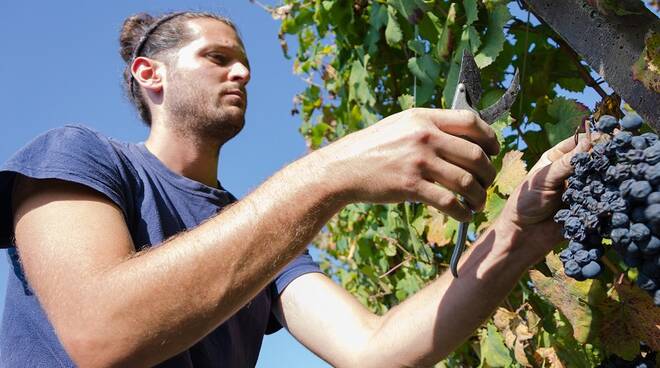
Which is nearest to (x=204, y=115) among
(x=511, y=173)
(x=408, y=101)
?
(x=408, y=101)

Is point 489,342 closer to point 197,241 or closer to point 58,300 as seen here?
point 197,241

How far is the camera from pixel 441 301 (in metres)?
1.64

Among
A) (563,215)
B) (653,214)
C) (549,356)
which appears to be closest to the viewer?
(653,214)

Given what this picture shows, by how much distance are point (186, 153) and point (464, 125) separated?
1316 mm

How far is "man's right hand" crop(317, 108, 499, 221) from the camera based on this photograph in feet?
3.77

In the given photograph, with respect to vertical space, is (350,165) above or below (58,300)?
below

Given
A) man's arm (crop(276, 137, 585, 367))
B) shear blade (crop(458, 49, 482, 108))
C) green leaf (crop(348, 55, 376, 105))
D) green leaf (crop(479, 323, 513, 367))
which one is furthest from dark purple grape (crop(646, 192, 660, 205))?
green leaf (crop(348, 55, 376, 105))


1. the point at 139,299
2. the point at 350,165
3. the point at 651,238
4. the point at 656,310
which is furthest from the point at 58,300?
the point at 656,310

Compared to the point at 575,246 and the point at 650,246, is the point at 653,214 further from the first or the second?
the point at 575,246

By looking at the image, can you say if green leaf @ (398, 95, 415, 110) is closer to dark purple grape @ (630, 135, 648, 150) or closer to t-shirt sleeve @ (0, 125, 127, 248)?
t-shirt sleeve @ (0, 125, 127, 248)

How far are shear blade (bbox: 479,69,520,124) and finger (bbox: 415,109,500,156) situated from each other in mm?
40

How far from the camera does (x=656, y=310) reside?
1295mm

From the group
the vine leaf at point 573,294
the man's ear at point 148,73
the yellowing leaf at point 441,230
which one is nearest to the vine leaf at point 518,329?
the yellowing leaf at point 441,230

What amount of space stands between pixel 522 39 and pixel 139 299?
4.52 ft
